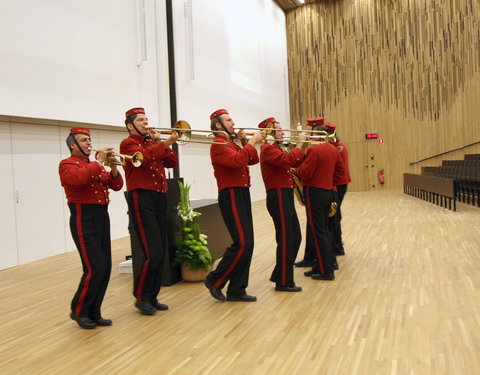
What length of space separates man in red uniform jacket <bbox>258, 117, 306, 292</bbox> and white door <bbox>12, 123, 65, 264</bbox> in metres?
3.62

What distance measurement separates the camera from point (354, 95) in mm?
16781

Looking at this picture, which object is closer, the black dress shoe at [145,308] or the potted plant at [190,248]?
the black dress shoe at [145,308]

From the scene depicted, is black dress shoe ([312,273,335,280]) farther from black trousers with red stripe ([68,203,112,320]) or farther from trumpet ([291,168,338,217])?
black trousers with red stripe ([68,203,112,320])

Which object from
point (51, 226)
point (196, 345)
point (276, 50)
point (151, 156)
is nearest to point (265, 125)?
point (151, 156)

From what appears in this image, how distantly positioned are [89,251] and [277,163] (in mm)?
1631

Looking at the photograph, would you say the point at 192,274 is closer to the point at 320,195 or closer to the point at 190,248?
the point at 190,248

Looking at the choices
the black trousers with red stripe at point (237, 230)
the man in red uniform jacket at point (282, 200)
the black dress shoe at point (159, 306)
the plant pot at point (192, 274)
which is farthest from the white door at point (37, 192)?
the man in red uniform jacket at point (282, 200)

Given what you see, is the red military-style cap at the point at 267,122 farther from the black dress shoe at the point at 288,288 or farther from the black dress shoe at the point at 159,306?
the black dress shoe at the point at 159,306

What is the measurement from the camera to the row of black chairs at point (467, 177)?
10.7 m

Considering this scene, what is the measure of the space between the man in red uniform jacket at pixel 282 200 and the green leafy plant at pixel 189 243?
857 millimetres

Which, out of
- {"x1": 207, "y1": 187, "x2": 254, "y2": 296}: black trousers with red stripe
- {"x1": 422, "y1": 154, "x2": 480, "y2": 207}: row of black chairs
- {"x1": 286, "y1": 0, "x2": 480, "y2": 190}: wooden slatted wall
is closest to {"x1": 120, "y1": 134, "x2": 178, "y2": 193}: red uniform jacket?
{"x1": 207, "y1": 187, "x2": 254, "y2": 296}: black trousers with red stripe

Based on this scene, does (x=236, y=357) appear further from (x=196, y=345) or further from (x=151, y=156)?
(x=151, y=156)

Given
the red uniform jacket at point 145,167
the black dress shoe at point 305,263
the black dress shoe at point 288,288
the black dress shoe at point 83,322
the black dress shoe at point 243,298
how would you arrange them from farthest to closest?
the black dress shoe at point 305,263, the black dress shoe at point 288,288, the black dress shoe at point 243,298, the red uniform jacket at point 145,167, the black dress shoe at point 83,322

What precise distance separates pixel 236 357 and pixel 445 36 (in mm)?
15119
